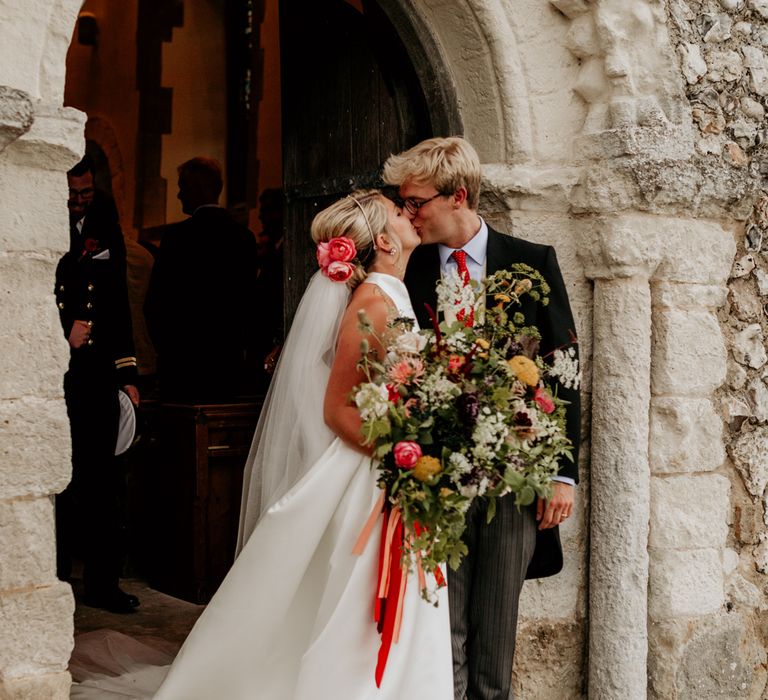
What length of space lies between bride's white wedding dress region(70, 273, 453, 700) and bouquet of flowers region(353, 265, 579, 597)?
0.66 ft

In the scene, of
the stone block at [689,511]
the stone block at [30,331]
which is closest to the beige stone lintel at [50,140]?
the stone block at [30,331]

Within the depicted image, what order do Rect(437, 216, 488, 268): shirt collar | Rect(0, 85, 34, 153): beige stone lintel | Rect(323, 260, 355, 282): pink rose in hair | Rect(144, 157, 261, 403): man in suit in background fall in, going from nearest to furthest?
Rect(0, 85, 34, 153): beige stone lintel
Rect(323, 260, 355, 282): pink rose in hair
Rect(437, 216, 488, 268): shirt collar
Rect(144, 157, 261, 403): man in suit in background

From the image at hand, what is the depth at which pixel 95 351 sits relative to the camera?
4945 mm

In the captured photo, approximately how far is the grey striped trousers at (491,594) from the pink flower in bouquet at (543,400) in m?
0.43

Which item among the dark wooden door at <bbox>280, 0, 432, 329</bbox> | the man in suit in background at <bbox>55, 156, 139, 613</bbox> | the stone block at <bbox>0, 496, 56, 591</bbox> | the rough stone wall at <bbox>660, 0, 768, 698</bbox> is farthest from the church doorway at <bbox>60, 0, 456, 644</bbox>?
the stone block at <bbox>0, 496, 56, 591</bbox>

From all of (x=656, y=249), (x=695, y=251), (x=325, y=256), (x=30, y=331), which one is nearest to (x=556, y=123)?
(x=656, y=249)

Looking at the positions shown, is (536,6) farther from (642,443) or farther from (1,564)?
(1,564)

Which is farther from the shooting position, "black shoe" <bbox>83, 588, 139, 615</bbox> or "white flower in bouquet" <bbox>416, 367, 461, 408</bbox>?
"black shoe" <bbox>83, 588, 139, 615</bbox>

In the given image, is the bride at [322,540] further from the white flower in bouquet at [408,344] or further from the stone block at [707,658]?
the stone block at [707,658]

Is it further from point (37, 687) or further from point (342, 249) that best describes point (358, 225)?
point (37, 687)

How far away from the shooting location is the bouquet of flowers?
2914 millimetres

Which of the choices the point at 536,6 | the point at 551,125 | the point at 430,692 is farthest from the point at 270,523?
the point at 536,6

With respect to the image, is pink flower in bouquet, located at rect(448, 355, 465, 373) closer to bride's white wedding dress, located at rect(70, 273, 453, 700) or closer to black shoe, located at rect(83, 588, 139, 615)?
bride's white wedding dress, located at rect(70, 273, 453, 700)

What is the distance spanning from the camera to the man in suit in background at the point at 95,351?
16.1 feet
